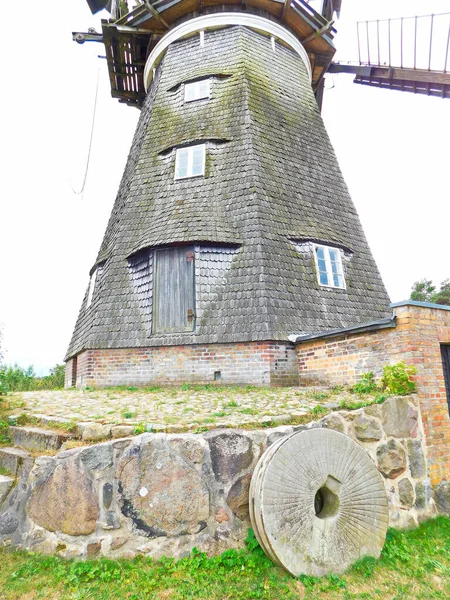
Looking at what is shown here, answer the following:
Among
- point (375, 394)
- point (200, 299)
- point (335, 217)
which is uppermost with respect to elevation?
point (335, 217)

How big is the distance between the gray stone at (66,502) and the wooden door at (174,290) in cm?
469

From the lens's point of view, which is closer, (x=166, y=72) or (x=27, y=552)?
(x=27, y=552)

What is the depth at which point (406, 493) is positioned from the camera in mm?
4867

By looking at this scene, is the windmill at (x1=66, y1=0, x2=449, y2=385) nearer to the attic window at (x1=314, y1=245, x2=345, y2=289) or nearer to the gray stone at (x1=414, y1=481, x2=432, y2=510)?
the attic window at (x1=314, y1=245, x2=345, y2=289)

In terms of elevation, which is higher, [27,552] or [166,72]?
[166,72]

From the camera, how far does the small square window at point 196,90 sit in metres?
11.2

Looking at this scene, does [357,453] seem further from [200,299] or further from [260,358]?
[200,299]

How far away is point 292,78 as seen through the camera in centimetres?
1212

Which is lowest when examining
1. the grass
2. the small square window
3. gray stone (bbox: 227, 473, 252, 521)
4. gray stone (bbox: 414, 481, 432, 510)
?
the grass

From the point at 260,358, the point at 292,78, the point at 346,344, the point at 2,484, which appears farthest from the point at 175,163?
the point at 2,484

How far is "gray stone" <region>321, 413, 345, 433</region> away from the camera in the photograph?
4684 mm

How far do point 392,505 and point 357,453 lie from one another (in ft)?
3.43

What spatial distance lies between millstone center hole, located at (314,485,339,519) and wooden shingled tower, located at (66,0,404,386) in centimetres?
360

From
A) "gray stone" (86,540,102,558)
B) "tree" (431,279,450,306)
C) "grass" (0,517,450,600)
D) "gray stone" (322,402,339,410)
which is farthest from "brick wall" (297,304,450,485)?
"tree" (431,279,450,306)
